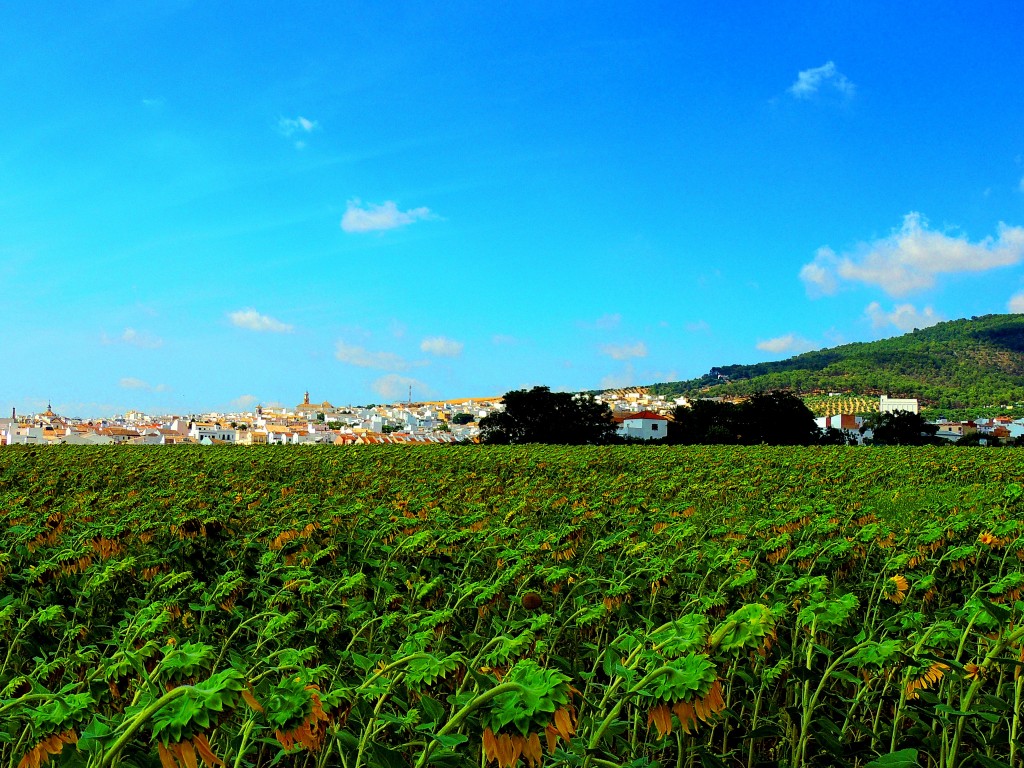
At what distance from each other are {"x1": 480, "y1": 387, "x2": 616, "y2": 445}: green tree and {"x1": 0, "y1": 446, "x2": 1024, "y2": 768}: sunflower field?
52014 mm

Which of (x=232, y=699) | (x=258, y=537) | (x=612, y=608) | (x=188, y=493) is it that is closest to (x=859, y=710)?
(x=612, y=608)

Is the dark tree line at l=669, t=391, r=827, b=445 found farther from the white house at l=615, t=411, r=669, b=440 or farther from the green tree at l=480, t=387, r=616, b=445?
the white house at l=615, t=411, r=669, b=440

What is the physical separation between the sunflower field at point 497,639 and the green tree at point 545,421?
171ft

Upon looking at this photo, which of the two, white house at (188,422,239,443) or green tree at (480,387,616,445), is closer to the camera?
green tree at (480,387,616,445)

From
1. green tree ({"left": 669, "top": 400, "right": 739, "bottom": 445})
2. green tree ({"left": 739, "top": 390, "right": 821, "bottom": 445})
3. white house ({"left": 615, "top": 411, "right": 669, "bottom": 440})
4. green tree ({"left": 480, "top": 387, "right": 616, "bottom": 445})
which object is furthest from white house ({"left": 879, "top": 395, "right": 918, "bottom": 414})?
green tree ({"left": 480, "top": 387, "right": 616, "bottom": 445})

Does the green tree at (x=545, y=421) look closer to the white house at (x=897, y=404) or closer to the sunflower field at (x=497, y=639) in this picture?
the sunflower field at (x=497, y=639)

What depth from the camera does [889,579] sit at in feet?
17.9

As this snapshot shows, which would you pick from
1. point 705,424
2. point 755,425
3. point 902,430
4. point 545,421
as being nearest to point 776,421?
point 755,425

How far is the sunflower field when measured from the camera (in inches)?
82.2

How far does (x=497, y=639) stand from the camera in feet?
9.21

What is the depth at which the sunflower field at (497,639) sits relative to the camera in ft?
6.85

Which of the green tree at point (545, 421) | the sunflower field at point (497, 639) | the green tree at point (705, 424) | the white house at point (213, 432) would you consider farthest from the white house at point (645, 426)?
the sunflower field at point (497, 639)

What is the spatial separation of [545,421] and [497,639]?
62.2m

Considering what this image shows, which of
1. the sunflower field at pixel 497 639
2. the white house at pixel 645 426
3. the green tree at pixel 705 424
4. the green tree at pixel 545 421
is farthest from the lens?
the white house at pixel 645 426
